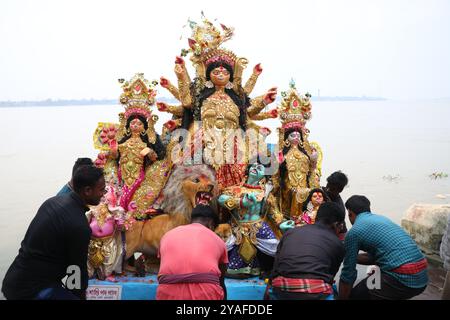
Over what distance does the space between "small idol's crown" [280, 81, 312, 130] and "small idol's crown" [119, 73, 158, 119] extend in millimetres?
1907

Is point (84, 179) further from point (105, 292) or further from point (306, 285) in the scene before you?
point (105, 292)

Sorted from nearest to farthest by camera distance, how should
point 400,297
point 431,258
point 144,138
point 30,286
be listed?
point 30,286 → point 400,297 → point 144,138 → point 431,258

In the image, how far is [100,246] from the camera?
16.5ft

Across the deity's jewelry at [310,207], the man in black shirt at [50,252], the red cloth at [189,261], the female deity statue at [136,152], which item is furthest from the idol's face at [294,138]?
the man in black shirt at [50,252]

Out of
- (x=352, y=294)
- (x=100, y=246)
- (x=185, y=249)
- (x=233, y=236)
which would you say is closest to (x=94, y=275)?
(x=100, y=246)

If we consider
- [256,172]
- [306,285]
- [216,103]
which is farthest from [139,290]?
[216,103]

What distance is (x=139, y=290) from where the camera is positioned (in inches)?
196

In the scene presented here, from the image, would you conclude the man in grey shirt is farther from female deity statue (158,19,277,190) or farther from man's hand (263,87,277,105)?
man's hand (263,87,277,105)

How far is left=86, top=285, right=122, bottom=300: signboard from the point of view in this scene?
490 centimetres

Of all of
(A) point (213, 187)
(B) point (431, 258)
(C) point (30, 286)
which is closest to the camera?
(C) point (30, 286)

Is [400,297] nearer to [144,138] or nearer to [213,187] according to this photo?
[213,187]

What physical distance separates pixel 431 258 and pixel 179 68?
4.94 meters

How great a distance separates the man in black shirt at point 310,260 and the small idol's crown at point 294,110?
276 centimetres
